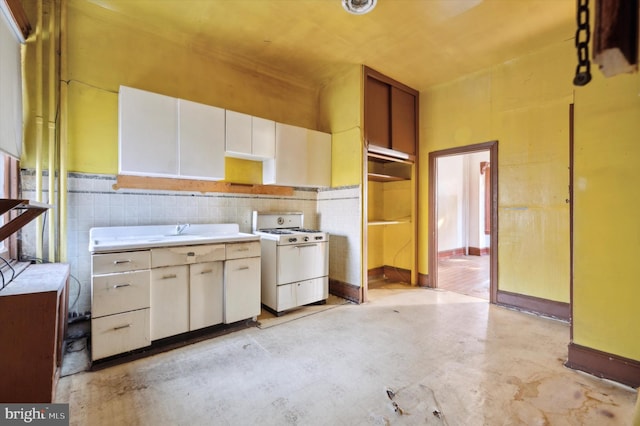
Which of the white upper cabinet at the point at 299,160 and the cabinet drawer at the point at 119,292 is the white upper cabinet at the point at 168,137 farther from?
the cabinet drawer at the point at 119,292

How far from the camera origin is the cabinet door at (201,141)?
2.69 m

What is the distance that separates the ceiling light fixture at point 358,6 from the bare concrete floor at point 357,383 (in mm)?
2889

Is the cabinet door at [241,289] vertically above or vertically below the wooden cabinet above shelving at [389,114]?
below

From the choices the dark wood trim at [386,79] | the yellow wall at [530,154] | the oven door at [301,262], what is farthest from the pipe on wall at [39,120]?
the yellow wall at [530,154]

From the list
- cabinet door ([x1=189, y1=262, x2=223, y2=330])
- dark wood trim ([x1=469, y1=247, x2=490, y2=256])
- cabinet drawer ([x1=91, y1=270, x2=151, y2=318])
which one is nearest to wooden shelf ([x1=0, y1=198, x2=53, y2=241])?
cabinet drawer ([x1=91, y1=270, x2=151, y2=318])

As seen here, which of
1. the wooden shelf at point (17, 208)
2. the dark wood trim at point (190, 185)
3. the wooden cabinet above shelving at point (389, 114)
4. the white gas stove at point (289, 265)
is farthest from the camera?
the wooden cabinet above shelving at point (389, 114)

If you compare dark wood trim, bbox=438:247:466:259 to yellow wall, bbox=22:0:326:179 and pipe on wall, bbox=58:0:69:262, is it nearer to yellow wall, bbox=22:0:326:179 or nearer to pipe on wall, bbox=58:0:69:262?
yellow wall, bbox=22:0:326:179

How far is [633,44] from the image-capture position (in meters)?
0.70

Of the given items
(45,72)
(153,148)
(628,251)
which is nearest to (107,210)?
(153,148)

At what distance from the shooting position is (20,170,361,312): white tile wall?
2.43 meters

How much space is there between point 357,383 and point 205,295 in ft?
4.88

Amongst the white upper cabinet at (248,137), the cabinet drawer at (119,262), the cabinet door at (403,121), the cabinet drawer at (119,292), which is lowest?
the cabinet drawer at (119,292)

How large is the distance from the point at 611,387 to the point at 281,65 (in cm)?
415

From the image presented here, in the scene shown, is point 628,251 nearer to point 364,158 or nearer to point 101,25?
point 364,158
